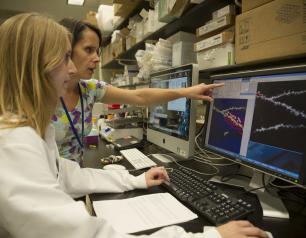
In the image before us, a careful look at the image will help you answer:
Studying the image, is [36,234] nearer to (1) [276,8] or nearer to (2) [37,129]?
(2) [37,129]

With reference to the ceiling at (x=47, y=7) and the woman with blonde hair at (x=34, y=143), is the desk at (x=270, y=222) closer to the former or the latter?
the woman with blonde hair at (x=34, y=143)

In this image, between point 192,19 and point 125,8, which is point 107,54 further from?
point 192,19

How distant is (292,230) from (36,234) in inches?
25.3

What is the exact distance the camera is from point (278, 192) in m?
0.98

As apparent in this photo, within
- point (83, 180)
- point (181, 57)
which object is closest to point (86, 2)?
point (181, 57)

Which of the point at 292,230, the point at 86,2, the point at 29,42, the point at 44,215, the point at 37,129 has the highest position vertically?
the point at 86,2

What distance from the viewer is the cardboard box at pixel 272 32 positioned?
0.84 metres

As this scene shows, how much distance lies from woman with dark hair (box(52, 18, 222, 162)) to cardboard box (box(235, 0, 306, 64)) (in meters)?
0.37

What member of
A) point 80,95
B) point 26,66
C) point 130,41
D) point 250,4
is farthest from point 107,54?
point 26,66

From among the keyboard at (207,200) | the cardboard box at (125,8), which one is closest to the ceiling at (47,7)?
the cardboard box at (125,8)

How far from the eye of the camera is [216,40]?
1233 mm

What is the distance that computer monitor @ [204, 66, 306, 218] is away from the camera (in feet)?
2.52

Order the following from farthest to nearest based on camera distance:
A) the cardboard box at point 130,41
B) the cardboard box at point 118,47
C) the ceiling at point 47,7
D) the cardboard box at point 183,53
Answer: the ceiling at point 47,7 < the cardboard box at point 118,47 < the cardboard box at point 130,41 < the cardboard box at point 183,53

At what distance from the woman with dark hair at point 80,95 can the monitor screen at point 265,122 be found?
0.97 feet
